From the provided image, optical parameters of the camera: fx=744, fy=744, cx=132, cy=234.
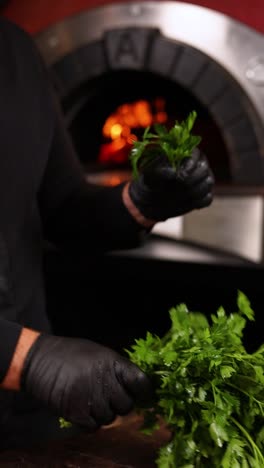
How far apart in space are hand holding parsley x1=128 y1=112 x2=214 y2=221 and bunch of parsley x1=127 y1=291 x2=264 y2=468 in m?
0.28

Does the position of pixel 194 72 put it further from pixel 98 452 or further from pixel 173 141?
pixel 98 452

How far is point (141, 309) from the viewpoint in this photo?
2.87 metres

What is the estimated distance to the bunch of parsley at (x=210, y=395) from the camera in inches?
37.5

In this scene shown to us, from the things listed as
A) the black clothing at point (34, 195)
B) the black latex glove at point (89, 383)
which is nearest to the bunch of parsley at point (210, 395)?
the black latex glove at point (89, 383)

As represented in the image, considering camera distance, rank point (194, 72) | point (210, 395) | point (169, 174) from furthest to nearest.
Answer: point (194, 72)
point (169, 174)
point (210, 395)

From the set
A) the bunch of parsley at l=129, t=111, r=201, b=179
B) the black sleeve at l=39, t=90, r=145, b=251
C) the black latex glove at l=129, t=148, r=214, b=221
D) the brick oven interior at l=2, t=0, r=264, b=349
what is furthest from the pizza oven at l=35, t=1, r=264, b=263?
the bunch of parsley at l=129, t=111, r=201, b=179

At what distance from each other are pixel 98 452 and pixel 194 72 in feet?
8.24

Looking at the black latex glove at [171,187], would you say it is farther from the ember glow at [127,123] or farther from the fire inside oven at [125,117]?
the ember glow at [127,123]

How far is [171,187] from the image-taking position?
4.19 ft

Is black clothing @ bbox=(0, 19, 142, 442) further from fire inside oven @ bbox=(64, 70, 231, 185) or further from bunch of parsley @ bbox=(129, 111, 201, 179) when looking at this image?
fire inside oven @ bbox=(64, 70, 231, 185)

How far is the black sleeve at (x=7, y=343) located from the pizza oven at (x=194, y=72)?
1.83 m

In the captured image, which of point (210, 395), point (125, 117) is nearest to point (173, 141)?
point (210, 395)

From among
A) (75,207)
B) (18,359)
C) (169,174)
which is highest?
(169,174)

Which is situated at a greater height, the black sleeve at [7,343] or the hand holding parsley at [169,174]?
the hand holding parsley at [169,174]
